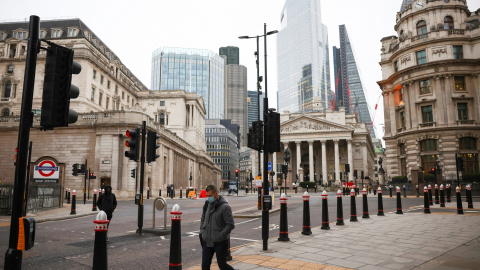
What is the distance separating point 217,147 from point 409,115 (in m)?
97.0

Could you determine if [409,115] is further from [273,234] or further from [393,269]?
[393,269]

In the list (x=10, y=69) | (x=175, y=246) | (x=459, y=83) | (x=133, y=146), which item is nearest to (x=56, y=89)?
(x=175, y=246)

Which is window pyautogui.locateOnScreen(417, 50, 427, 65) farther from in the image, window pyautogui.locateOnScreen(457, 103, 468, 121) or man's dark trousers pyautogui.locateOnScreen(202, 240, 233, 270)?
man's dark trousers pyautogui.locateOnScreen(202, 240, 233, 270)

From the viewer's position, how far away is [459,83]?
145ft

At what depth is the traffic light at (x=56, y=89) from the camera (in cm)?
444

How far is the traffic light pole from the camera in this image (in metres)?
3.90

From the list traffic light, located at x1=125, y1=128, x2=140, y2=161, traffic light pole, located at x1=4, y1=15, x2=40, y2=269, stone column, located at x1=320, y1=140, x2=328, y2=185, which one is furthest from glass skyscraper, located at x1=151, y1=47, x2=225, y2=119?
traffic light pole, located at x1=4, y1=15, x2=40, y2=269

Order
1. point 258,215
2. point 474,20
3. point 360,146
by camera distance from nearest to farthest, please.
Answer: point 258,215
point 474,20
point 360,146

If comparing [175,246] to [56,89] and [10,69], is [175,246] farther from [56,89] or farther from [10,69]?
[10,69]

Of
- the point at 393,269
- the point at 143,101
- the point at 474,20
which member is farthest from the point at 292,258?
the point at 143,101

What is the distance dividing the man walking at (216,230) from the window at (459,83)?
4923cm

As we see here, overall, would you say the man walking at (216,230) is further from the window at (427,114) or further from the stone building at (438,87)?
the window at (427,114)

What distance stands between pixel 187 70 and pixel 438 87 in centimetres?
11992

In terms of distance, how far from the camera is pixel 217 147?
449ft
